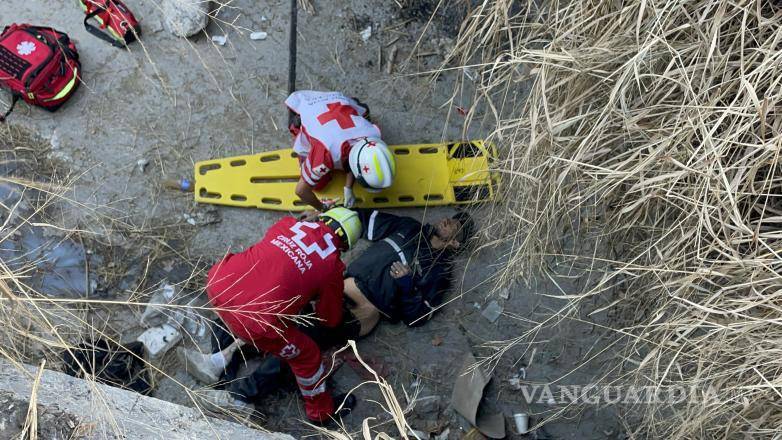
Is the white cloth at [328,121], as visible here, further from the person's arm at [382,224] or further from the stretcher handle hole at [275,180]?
the person's arm at [382,224]

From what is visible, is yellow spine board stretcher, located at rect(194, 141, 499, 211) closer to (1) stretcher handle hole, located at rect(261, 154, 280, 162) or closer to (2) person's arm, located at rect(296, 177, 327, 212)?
(1) stretcher handle hole, located at rect(261, 154, 280, 162)

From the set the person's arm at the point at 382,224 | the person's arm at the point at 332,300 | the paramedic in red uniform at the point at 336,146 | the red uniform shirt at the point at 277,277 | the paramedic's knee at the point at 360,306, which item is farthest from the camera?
the person's arm at the point at 382,224

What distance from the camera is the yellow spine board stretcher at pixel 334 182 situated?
423 centimetres

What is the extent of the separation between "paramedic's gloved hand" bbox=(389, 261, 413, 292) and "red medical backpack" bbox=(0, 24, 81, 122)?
8.01 feet

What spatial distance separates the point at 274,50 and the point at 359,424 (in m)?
2.52

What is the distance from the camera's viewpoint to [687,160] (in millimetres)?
2475

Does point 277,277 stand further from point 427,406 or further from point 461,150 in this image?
point 461,150

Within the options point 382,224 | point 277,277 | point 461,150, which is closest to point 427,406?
point 382,224

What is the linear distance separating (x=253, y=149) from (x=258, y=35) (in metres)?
0.82

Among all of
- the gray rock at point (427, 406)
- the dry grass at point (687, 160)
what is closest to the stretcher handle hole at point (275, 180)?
the gray rock at point (427, 406)

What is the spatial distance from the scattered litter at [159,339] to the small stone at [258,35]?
200 centimetres

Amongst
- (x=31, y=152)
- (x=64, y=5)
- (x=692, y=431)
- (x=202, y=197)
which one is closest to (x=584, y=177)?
(x=692, y=431)

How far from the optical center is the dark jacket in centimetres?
397

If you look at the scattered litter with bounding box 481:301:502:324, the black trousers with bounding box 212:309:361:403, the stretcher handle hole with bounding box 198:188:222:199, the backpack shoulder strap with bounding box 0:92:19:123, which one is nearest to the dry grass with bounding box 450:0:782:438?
the scattered litter with bounding box 481:301:502:324
